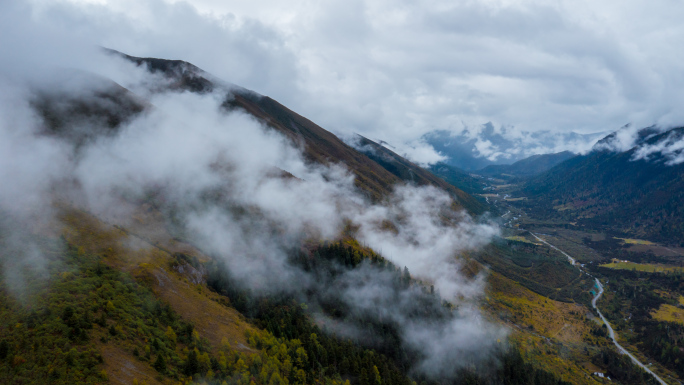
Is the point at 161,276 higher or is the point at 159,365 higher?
the point at 161,276

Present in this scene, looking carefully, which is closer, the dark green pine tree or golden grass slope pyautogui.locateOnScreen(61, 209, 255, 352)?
the dark green pine tree

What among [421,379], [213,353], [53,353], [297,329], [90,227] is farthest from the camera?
[421,379]

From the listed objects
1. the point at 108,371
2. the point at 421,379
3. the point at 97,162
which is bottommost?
the point at 421,379

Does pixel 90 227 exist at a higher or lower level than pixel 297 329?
higher

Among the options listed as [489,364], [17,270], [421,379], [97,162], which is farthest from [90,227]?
[489,364]

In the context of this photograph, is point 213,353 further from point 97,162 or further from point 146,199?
point 97,162

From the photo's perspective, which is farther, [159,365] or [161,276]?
[161,276]

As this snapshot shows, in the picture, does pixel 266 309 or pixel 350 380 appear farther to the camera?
pixel 266 309

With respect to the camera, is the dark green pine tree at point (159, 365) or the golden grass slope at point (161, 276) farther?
the golden grass slope at point (161, 276)

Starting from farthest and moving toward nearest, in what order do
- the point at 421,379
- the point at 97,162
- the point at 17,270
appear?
the point at 97,162 → the point at 421,379 → the point at 17,270
